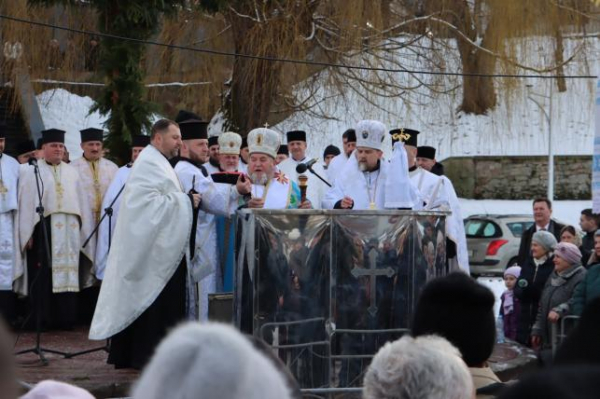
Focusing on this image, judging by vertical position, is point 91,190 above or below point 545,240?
above

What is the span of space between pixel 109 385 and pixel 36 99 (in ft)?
44.0

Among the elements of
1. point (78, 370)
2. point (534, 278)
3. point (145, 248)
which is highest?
point (145, 248)

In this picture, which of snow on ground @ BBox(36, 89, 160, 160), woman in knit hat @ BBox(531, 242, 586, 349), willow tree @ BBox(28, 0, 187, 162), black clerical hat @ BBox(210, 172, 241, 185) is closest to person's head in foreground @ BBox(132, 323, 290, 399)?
black clerical hat @ BBox(210, 172, 241, 185)

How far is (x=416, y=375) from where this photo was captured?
3059 mm

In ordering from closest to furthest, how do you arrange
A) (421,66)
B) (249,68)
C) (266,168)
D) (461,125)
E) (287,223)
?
(287,223) < (266,168) < (249,68) < (421,66) < (461,125)

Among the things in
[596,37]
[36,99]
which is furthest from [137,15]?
[596,37]

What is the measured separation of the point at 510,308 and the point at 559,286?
1.47 meters

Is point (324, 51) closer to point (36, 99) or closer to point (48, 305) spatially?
point (36, 99)

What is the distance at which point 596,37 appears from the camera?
2092 centimetres

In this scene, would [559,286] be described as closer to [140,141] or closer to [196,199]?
[196,199]

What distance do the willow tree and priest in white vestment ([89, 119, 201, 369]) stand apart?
3963mm

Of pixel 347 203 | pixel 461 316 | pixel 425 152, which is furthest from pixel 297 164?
pixel 461 316

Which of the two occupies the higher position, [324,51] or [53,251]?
[324,51]

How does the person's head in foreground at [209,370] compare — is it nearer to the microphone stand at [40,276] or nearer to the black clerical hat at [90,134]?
the microphone stand at [40,276]
